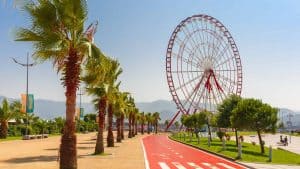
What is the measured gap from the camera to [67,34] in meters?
19.1

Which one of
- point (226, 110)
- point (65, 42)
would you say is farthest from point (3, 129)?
point (65, 42)

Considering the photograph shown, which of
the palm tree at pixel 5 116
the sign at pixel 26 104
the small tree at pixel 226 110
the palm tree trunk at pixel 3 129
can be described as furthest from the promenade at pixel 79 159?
the palm tree at pixel 5 116

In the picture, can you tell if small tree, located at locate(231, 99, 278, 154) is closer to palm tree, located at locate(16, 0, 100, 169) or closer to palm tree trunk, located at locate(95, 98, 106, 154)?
palm tree trunk, located at locate(95, 98, 106, 154)

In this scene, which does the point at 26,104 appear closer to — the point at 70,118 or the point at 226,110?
the point at 226,110

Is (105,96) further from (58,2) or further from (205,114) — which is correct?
(205,114)

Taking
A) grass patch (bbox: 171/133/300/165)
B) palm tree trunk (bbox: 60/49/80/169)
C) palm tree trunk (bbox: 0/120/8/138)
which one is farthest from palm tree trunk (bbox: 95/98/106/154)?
palm tree trunk (bbox: 0/120/8/138)

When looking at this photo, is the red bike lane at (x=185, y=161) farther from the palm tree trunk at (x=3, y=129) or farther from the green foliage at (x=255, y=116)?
the palm tree trunk at (x=3, y=129)

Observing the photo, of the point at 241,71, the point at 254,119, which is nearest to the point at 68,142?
the point at 254,119

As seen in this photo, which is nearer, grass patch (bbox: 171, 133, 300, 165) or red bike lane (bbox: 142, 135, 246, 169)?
red bike lane (bbox: 142, 135, 246, 169)

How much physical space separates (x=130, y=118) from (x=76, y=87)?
222 feet

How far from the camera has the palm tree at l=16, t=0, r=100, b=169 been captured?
18.1 m

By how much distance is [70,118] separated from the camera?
18391 millimetres

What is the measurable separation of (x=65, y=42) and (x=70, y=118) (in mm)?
3165

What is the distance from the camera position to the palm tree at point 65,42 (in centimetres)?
1809
